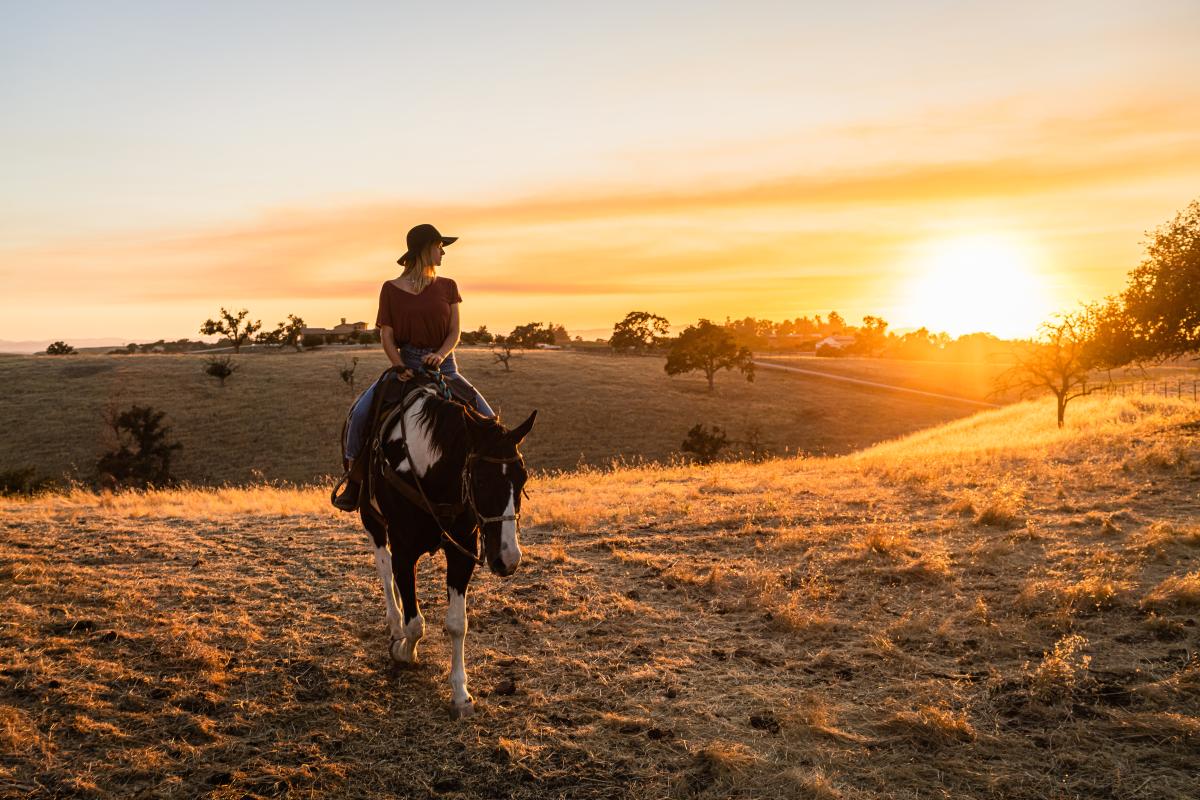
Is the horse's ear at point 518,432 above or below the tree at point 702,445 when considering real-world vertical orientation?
above

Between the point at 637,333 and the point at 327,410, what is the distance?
6509cm

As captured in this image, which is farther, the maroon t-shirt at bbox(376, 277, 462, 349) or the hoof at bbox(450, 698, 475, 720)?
the maroon t-shirt at bbox(376, 277, 462, 349)

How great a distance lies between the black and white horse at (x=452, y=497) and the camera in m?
5.39

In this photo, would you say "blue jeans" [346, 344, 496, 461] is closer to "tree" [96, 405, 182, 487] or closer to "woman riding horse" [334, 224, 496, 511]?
"woman riding horse" [334, 224, 496, 511]

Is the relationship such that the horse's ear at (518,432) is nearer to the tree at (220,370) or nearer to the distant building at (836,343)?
the tree at (220,370)

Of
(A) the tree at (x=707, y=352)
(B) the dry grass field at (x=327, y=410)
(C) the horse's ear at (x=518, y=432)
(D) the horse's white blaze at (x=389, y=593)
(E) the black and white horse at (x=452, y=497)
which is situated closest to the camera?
(C) the horse's ear at (x=518, y=432)

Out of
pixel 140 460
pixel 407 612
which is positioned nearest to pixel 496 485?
pixel 407 612

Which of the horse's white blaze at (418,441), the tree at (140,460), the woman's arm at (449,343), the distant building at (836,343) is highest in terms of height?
the distant building at (836,343)

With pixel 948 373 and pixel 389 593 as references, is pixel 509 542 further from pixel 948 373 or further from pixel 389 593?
pixel 948 373

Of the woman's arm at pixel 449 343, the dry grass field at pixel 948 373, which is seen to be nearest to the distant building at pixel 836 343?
the dry grass field at pixel 948 373

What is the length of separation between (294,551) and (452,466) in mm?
6598

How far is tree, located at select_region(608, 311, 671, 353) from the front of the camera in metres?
109

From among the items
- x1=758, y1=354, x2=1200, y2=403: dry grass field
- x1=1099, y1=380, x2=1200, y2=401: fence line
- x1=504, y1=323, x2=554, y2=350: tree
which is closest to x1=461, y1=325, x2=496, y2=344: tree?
x1=504, y1=323, x2=554, y2=350: tree

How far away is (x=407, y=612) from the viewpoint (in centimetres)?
645
